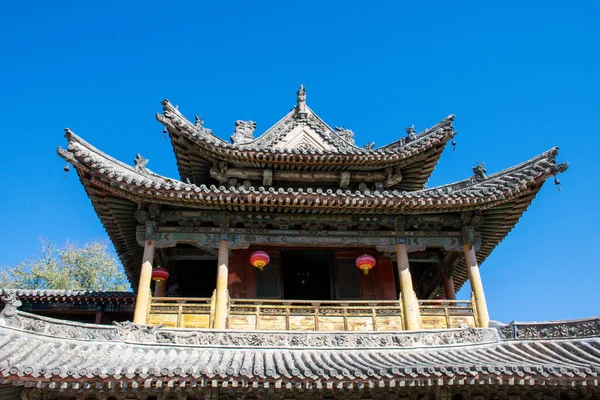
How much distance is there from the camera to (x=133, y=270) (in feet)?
50.6

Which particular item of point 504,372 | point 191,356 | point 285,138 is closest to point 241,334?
point 191,356

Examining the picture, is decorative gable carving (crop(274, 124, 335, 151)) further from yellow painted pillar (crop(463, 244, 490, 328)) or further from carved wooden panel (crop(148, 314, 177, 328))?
carved wooden panel (crop(148, 314, 177, 328))

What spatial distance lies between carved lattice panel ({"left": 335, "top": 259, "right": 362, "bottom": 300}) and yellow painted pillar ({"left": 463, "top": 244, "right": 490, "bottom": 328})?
2932 millimetres

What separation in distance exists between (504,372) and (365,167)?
7.46 m

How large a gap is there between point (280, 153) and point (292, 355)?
230 inches

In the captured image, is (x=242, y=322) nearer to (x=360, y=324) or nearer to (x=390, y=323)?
(x=360, y=324)

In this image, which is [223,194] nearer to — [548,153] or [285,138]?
[285,138]

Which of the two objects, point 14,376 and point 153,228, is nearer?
point 14,376

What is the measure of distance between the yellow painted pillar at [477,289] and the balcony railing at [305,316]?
163 mm

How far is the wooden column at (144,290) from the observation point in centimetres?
1059

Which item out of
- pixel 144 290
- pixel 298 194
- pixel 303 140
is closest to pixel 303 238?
pixel 298 194

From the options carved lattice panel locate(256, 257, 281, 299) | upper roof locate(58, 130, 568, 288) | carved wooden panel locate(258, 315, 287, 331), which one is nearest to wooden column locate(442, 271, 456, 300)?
upper roof locate(58, 130, 568, 288)

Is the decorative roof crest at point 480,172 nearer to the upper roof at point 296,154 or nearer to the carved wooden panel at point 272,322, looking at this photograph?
the upper roof at point 296,154

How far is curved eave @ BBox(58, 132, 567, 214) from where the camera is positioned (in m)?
10.9
